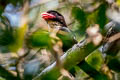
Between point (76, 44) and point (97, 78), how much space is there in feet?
0.71

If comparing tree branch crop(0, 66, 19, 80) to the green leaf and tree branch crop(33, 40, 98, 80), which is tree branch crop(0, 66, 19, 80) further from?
the green leaf

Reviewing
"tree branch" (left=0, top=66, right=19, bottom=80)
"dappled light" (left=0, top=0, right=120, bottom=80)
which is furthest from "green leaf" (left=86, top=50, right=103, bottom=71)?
"tree branch" (left=0, top=66, right=19, bottom=80)

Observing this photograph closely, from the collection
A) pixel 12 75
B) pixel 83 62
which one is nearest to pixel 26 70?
pixel 12 75

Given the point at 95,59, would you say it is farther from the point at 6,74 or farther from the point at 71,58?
the point at 6,74

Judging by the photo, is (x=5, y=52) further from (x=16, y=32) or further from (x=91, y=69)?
(x=91, y=69)

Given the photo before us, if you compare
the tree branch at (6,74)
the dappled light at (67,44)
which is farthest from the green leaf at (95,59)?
the tree branch at (6,74)

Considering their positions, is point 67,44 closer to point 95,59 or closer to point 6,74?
point 95,59

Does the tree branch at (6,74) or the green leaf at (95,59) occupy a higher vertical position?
the tree branch at (6,74)

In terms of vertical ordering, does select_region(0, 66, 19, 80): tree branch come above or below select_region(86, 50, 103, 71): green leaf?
above

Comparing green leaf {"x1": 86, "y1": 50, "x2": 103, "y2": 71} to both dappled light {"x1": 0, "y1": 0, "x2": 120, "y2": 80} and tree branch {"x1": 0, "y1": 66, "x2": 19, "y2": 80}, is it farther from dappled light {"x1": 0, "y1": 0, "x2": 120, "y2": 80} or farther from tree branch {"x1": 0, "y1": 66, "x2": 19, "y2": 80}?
tree branch {"x1": 0, "y1": 66, "x2": 19, "y2": 80}

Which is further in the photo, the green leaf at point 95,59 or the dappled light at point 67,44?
the green leaf at point 95,59

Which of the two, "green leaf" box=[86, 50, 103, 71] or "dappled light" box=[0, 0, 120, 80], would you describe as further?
"green leaf" box=[86, 50, 103, 71]

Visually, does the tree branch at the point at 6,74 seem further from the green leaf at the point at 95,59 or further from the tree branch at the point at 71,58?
the green leaf at the point at 95,59

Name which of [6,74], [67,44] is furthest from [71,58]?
[6,74]
